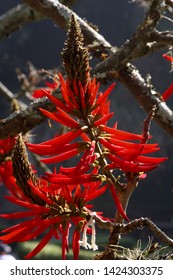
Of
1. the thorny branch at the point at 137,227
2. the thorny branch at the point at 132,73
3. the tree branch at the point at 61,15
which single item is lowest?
the thorny branch at the point at 137,227

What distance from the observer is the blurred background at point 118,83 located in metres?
15.8

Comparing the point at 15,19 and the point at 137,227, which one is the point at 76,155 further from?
the point at 15,19

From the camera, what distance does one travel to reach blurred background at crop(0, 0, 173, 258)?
15828 mm

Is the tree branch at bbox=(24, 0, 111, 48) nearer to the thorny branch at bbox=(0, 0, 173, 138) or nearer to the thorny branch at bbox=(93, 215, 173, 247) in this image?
the thorny branch at bbox=(0, 0, 173, 138)

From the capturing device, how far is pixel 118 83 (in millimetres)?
17750

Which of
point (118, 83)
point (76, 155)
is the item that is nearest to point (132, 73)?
point (76, 155)

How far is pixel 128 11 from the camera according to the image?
1986 cm

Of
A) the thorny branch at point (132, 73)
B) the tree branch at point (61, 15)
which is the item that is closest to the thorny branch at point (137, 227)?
the thorny branch at point (132, 73)

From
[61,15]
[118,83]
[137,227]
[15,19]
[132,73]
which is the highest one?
[118,83]

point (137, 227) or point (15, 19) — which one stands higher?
point (15, 19)

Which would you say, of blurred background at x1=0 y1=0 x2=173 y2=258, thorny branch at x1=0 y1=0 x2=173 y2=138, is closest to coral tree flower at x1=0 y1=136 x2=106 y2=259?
thorny branch at x1=0 y1=0 x2=173 y2=138

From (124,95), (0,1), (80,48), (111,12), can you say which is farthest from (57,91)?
(111,12)

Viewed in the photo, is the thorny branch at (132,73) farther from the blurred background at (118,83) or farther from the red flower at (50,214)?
the blurred background at (118,83)

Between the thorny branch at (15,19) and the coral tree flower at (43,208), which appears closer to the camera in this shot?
the coral tree flower at (43,208)
